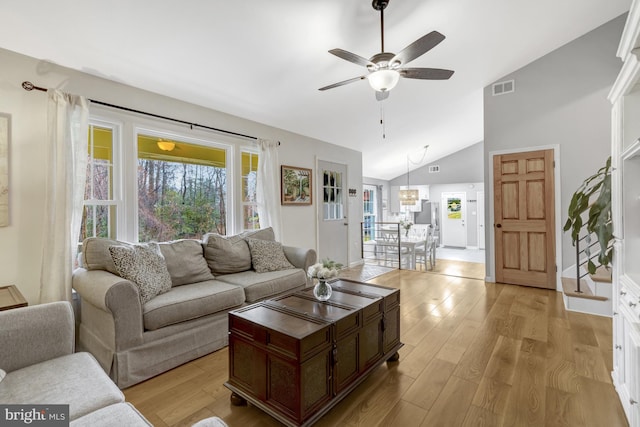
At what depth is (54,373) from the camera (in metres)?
1.37

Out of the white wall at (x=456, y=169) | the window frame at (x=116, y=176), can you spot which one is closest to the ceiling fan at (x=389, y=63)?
the window frame at (x=116, y=176)

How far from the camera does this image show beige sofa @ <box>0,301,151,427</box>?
111 cm

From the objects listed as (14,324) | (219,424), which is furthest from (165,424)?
(219,424)

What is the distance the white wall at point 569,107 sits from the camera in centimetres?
387

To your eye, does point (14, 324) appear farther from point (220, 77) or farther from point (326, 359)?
point (220, 77)

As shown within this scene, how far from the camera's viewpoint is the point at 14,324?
145 centimetres

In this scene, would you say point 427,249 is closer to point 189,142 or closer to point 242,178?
point 242,178

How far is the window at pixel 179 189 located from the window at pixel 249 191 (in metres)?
0.29

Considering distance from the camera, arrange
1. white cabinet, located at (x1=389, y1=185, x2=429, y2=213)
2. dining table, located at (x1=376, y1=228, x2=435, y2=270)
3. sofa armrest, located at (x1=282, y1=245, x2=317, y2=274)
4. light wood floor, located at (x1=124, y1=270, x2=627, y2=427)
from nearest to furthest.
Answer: light wood floor, located at (x1=124, y1=270, x2=627, y2=427) → sofa armrest, located at (x1=282, y1=245, x2=317, y2=274) → dining table, located at (x1=376, y1=228, x2=435, y2=270) → white cabinet, located at (x1=389, y1=185, x2=429, y2=213)

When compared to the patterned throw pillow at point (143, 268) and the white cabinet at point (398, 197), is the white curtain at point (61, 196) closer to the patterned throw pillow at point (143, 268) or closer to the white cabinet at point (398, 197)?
the patterned throw pillow at point (143, 268)

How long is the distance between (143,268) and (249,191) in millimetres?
1959

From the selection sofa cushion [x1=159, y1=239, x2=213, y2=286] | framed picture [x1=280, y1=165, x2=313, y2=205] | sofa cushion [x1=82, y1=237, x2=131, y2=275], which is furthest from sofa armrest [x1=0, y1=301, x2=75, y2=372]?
framed picture [x1=280, y1=165, x2=313, y2=205]

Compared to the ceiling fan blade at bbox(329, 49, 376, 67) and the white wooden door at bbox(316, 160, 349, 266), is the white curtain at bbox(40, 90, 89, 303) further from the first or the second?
the white wooden door at bbox(316, 160, 349, 266)

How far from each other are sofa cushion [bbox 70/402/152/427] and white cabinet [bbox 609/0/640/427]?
7.09 feet
